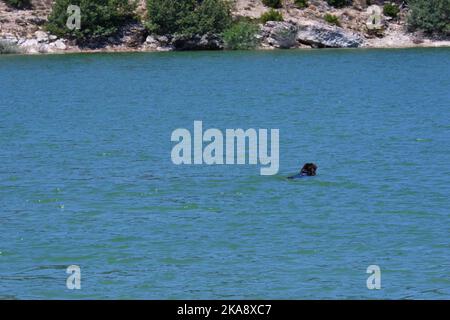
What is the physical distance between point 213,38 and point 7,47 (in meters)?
15.9

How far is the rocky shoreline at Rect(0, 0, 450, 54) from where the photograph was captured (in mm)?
85000

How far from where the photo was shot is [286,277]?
2134 centimetres

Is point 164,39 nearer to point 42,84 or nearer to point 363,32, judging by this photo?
point 363,32

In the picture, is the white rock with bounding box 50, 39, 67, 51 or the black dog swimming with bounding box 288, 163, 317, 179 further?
the white rock with bounding box 50, 39, 67, 51

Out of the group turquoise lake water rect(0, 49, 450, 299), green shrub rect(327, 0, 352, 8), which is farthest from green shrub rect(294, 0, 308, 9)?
turquoise lake water rect(0, 49, 450, 299)

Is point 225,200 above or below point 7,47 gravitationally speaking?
above

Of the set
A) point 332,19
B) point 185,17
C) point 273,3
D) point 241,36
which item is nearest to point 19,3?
point 185,17

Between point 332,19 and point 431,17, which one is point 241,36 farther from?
point 431,17

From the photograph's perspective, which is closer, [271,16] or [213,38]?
[213,38]

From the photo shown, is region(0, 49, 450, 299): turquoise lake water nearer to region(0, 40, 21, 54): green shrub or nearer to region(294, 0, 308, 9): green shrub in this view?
region(0, 40, 21, 54): green shrub

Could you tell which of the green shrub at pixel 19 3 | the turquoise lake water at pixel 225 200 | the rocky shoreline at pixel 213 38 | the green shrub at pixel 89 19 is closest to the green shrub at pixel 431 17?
the rocky shoreline at pixel 213 38

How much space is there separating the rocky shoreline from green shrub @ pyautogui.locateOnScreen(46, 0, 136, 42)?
713mm

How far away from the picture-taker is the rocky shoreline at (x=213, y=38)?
85.0 metres

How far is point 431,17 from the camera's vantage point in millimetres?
87375
